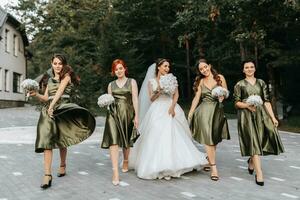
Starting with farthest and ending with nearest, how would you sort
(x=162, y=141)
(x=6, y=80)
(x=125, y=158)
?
(x=6, y=80) → (x=125, y=158) → (x=162, y=141)

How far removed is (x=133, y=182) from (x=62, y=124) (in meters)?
1.65

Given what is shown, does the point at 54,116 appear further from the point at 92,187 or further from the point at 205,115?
the point at 205,115

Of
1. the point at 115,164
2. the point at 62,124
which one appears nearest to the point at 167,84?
the point at 115,164

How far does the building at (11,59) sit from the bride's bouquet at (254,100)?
98.1 feet

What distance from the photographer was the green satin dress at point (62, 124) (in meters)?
7.05

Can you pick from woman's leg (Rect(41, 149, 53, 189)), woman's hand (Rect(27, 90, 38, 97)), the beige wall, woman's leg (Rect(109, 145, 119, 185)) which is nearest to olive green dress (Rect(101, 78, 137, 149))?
woman's leg (Rect(109, 145, 119, 185))

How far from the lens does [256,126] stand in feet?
24.0

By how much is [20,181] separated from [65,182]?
87cm

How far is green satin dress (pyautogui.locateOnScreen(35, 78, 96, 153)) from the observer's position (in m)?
7.05

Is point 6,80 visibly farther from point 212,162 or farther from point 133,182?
point 212,162

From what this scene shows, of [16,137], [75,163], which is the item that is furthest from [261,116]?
[16,137]

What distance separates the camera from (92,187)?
694 centimetres

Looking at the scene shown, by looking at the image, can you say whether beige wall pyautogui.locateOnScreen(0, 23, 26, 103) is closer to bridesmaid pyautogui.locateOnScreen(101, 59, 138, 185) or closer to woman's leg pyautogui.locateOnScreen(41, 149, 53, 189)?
bridesmaid pyautogui.locateOnScreen(101, 59, 138, 185)

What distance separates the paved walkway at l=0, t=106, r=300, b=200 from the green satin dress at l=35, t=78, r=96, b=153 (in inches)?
29.2
